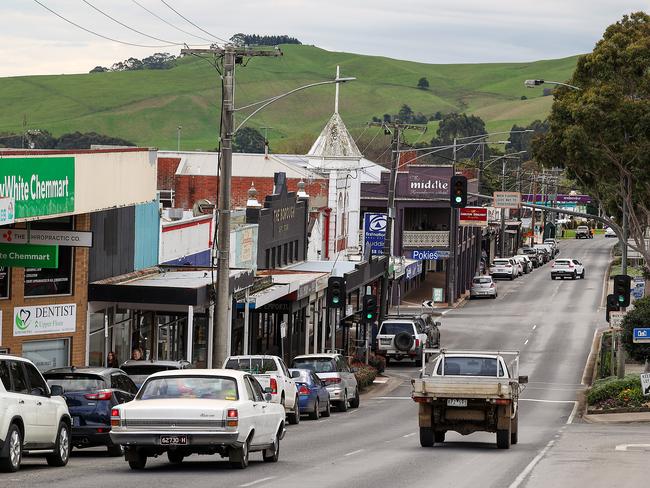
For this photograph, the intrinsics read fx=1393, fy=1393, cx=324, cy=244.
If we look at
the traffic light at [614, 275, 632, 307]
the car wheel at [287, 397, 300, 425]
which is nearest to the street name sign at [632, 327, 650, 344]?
the traffic light at [614, 275, 632, 307]


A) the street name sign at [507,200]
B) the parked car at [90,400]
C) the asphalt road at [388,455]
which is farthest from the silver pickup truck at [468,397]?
the street name sign at [507,200]

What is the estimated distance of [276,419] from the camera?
2200 centimetres

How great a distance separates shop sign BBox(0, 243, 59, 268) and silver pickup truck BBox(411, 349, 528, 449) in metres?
9.00

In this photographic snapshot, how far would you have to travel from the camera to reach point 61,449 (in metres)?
20.8

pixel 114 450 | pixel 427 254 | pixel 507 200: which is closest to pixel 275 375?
pixel 114 450

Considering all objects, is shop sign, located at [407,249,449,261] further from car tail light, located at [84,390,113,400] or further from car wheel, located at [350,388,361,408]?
car tail light, located at [84,390,113,400]

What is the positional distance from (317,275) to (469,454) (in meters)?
29.3

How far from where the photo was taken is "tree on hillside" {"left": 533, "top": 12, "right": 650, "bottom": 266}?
46438 mm

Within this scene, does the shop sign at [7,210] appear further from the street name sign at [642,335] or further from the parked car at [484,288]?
the parked car at [484,288]

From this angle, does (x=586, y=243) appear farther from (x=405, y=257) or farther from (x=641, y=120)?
(x=641, y=120)

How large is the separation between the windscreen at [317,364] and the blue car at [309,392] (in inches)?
94.3

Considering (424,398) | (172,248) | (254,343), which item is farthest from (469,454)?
(254,343)

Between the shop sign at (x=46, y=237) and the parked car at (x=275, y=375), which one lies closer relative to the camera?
the shop sign at (x=46, y=237)

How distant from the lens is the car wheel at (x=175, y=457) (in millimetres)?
Answer: 20453
